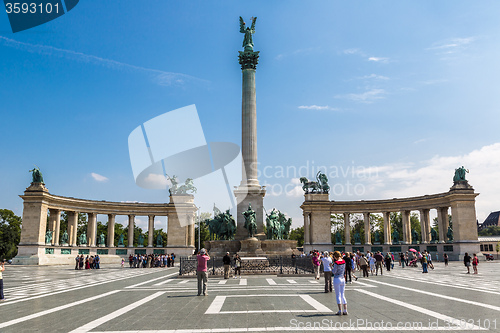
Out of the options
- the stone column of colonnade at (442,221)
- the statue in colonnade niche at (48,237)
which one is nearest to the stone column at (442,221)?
the stone column of colonnade at (442,221)

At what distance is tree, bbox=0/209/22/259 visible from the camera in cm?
8862

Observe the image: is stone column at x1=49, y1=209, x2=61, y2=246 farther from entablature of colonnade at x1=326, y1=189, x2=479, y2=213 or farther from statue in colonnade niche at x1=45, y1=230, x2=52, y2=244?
entablature of colonnade at x1=326, y1=189, x2=479, y2=213

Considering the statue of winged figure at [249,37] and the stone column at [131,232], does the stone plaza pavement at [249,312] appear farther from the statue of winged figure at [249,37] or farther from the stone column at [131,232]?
the stone column at [131,232]

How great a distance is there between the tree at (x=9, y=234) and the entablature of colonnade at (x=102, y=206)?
26.6 metres

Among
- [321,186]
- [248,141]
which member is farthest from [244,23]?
[321,186]

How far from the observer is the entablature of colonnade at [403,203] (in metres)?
67.3

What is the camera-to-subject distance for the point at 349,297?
56.0 feet

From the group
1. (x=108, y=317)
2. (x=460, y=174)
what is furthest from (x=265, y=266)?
(x=460, y=174)

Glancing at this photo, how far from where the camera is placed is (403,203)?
76.2m

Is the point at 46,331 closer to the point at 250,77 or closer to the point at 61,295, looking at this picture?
the point at 61,295

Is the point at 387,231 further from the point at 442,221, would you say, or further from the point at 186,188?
the point at 186,188
